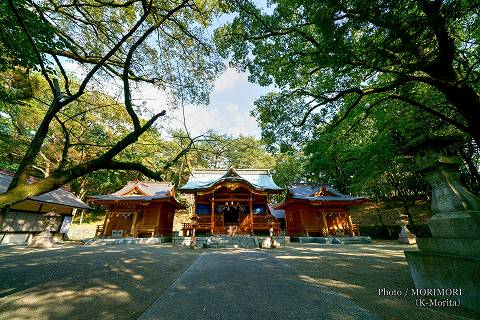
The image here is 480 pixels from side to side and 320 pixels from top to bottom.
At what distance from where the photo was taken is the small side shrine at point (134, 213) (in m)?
15.9

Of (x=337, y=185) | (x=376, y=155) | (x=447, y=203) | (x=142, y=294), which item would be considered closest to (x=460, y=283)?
(x=447, y=203)

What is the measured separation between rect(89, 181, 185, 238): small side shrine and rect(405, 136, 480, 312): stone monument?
15322 millimetres

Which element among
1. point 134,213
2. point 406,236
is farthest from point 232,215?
point 406,236

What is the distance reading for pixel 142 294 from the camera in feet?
10.5

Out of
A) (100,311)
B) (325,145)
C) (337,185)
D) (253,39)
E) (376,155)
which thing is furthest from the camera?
(337,185)

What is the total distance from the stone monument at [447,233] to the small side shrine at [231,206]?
11.2 m

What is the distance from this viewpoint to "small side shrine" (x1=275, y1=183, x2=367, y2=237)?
1588cm

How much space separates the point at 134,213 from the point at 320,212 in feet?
50.6

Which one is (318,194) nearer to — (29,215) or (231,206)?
(231,206)

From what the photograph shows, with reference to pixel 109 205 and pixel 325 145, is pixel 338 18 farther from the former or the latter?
pixel 109 205

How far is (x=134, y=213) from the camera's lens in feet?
54.0

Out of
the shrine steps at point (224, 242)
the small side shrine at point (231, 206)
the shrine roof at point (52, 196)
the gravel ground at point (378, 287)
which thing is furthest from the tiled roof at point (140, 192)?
the gravel ground at point (378, 287)

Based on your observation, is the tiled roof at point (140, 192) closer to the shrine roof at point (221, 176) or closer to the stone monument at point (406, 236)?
the shrine roof at point (221, 176)

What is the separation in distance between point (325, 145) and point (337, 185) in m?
21.4
